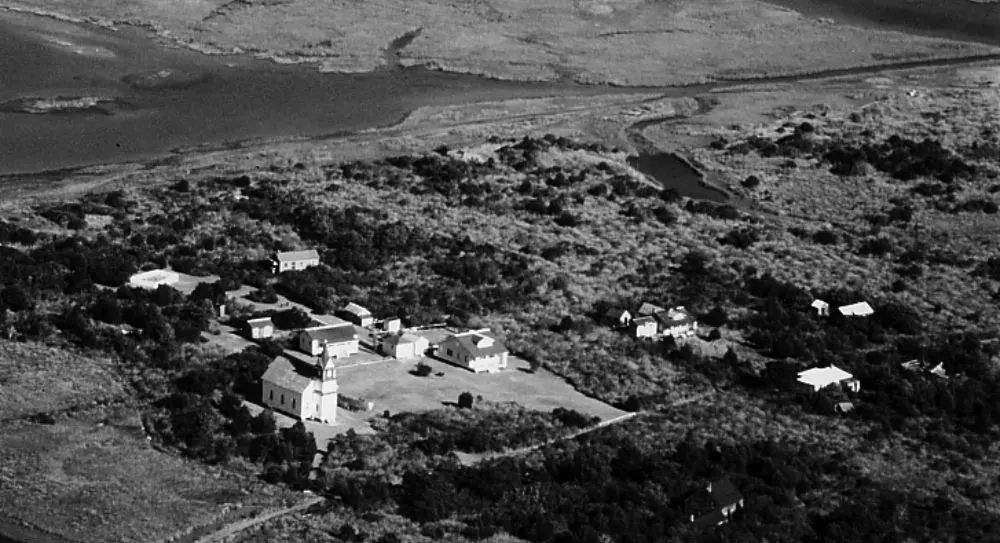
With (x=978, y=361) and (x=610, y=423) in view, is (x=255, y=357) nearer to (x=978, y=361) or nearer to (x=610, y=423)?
(x=610, y=423)

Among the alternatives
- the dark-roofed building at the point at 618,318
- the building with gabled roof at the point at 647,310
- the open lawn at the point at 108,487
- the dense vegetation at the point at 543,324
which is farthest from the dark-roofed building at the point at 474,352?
the open lawn at the point at 108,487

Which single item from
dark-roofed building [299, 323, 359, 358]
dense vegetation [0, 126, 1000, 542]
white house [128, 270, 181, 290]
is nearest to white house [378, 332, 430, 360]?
dark-roofed building [299, 323, 359, 358]

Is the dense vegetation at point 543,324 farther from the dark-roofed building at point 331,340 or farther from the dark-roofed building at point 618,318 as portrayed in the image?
the dark-roofed building at point 331,340

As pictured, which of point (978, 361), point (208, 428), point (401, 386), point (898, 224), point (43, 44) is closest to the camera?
point (208, 428)

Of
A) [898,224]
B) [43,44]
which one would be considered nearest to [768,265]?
[898,224]

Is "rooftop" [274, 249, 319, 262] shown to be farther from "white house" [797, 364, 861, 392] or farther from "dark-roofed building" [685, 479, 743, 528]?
"dark-roofed building" [685, 479, 743, 528]
